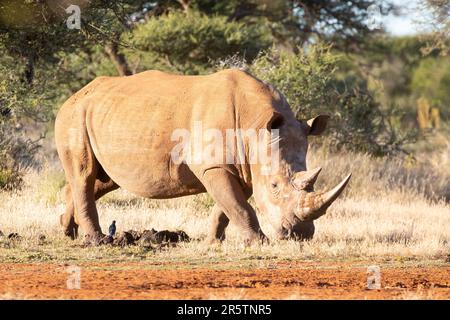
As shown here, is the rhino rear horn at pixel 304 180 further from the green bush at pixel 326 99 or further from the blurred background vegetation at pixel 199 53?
the green bush at pixel 326 99

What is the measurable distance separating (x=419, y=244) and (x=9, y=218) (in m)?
5.05

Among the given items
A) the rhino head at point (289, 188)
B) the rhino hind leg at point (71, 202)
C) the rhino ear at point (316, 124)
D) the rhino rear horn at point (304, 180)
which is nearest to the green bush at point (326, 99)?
the rhino hind leg at point (71, 202)

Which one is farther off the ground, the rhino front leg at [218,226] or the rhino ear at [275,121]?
the rhino ear at [275,121]

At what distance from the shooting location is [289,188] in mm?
10141

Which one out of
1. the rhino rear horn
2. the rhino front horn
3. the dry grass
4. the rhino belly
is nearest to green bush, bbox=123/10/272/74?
the dry grass

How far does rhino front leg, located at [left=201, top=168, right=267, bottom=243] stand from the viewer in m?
10.4

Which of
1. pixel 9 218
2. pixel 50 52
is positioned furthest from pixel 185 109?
pixel 50 52

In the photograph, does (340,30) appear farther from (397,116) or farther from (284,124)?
(284,124)

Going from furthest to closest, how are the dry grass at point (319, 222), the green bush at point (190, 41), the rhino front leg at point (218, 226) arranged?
the green bush at point (190, 41), the rhino front leg at point (218, 226), the dry grass at point (319, 222)

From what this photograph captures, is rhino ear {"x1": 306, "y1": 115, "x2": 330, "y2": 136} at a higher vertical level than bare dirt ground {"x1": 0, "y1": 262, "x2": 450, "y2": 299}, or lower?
higher

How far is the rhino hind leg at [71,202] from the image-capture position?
39.1 feet

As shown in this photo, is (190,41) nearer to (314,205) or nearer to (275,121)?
(275,121)

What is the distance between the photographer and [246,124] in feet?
34.6

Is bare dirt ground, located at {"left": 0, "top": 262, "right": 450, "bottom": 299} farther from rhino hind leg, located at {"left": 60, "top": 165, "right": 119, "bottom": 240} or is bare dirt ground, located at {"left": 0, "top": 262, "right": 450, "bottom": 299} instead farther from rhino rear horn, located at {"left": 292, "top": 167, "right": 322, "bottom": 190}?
rhino hind leg, located at {"left": 60, "top": 165, "right": 119, "bottom": 240}
